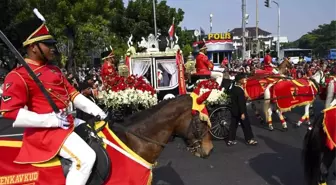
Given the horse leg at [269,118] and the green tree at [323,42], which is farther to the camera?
the green tree at [323,42]

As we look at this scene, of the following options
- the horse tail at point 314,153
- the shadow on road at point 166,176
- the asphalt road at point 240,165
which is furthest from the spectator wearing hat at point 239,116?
the horse tail at point 314,153

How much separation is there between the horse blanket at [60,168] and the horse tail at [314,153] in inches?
106

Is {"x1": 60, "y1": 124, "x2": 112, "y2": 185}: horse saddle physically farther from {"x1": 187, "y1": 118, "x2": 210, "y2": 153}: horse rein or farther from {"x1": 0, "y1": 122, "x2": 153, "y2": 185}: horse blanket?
{"x1": 187, "y1": 118, "x2": 210, "y2": 153}: horse rein

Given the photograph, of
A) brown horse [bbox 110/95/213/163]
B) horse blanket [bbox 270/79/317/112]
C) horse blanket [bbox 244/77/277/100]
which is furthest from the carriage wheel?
brown horse [bbox 110/95/213/163]

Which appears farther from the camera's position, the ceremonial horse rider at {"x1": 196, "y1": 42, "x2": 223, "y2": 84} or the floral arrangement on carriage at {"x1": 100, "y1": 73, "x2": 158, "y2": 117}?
the ceremonial horse rider at {"x1": 196, "y1": 42, "x2": 223, "y2": 84}

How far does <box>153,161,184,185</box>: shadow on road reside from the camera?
601 centimetres

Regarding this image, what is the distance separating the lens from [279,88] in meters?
10.1

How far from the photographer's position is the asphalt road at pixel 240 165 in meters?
6.17

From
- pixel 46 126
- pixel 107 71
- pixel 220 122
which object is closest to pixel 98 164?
pixel 46 126

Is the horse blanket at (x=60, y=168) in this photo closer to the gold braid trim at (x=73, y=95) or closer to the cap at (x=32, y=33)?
the gold braid trim at (x=73, y=95)

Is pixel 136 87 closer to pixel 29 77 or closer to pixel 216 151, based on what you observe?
pixel 216 151

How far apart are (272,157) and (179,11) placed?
24097mm

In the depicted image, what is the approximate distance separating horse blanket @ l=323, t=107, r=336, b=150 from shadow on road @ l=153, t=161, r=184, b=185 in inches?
95.3

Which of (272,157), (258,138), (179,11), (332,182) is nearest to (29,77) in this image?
(332,182)
